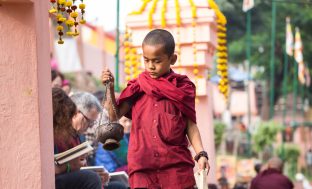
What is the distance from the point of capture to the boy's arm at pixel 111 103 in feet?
19.2

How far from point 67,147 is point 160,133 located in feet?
5.70

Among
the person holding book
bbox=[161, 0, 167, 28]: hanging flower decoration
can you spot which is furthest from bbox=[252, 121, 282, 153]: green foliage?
the person holding book

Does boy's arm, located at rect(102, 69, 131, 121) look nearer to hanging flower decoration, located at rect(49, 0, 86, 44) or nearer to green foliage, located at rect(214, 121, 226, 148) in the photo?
hanging flower decoration, located at rect(49, 0, 86, 44)

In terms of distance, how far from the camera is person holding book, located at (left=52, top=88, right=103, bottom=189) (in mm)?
7023

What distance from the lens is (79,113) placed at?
8.33 metres

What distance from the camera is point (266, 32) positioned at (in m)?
36.6

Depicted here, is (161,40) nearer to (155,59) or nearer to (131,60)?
(155,59)

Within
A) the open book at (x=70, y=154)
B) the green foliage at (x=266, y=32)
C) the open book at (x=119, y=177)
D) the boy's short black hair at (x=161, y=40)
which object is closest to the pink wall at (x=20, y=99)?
the boy's short black hair at (x=161, y=40)

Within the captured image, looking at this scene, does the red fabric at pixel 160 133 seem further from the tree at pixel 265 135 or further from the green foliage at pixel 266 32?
the green foliage at pixel 266 32

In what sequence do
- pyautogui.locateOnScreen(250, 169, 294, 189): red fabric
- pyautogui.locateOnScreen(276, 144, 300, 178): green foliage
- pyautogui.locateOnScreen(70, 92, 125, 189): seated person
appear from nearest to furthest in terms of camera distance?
1. pyautogui.locateOnScreen(70, 92, 125, 189): seated person
2. pyautogui.locateOnScreen(250, 169, 294, 189): red fabric
3. pyautogui.locateOnScreen(276, 144, 300, 178): green foliage

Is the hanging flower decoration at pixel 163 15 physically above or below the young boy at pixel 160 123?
above

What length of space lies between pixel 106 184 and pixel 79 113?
2.63 ft

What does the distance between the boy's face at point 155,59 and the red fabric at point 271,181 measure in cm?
713

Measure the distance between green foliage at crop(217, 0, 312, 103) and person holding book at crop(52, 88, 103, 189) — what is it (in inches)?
893
